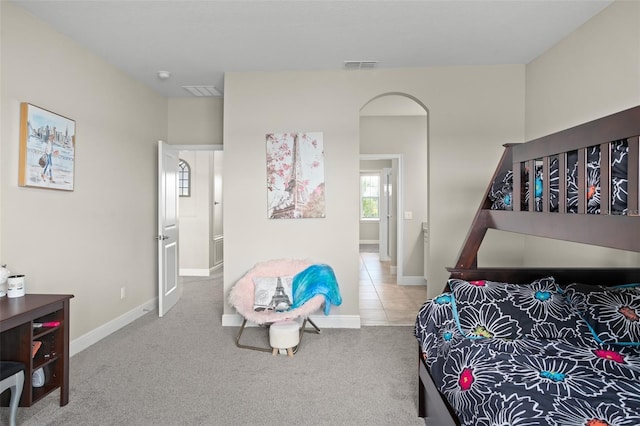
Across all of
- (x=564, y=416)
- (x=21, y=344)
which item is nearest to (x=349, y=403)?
(x=564, y=416)

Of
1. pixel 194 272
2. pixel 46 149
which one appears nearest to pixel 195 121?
pixel 46 149

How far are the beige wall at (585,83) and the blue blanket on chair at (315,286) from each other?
1985mm

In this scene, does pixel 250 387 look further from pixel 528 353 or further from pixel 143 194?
pixel 143 194

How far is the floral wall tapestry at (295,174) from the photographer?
3.65 metres

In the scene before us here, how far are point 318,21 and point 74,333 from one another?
324 centimetres

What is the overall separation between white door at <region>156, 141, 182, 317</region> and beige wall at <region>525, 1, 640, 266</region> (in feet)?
12.7

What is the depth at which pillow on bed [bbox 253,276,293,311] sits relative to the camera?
10.4ft

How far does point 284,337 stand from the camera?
2924 millimetres

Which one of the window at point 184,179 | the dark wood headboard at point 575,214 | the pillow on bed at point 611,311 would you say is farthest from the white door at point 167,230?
the pillow on bed at point 611,311

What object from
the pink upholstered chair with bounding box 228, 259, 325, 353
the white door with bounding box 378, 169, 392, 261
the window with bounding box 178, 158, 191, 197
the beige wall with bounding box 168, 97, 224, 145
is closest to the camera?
the pink upholstered chair with bounding box 228, 259, 325, 353

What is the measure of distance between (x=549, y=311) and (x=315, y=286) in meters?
1.84

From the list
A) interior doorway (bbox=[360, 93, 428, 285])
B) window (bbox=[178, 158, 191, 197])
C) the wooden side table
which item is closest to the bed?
the wooden side table

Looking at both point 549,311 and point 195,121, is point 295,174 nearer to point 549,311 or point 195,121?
point 195,121

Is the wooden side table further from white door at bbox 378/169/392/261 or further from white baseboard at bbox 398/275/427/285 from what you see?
white door at bbox 378/169/392/261
